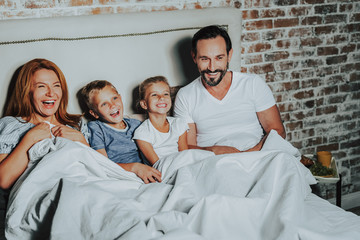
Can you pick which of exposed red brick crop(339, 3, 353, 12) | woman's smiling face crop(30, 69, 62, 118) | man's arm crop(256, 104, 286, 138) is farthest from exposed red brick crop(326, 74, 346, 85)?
woman's smiling face crop(30, 69, 62, 118)

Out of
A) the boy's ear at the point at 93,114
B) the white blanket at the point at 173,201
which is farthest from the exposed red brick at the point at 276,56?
the boy's ear at the point at 93,114

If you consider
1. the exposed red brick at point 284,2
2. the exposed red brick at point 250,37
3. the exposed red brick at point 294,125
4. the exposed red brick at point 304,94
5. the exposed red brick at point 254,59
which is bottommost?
the exposed red brick at point 294,125

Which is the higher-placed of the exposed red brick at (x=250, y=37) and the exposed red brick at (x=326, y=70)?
the exposed red brick at (x=250, y=37)

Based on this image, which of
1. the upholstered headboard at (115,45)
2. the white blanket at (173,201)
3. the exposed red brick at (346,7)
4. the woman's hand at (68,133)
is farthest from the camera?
the exposed red brick at (346,7)

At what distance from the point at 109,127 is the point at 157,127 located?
0.99ft

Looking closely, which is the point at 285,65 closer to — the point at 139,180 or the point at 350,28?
the point at 350,28

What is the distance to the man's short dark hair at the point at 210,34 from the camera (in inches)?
87.7

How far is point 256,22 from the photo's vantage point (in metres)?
2.66

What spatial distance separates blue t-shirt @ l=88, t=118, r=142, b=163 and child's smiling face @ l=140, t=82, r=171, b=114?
22 centimetres

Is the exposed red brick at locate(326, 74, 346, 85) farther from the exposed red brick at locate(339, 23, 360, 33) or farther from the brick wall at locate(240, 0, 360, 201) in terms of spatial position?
the exposed red brick at locate(339, 23, 360, 33)

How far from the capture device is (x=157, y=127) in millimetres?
2211

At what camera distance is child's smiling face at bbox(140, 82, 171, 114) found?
2.13m

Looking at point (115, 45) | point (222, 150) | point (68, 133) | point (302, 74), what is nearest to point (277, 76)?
point (302, 74)

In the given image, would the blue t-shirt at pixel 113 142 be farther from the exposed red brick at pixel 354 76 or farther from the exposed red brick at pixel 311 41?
the exposed red brick at pixel 354 76
